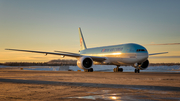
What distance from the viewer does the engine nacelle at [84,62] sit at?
89.9 ft

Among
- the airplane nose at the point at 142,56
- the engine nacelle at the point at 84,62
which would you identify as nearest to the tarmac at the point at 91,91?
the airplane nose at the point at 142,56

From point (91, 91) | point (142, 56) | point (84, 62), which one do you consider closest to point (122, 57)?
point (142, 56)

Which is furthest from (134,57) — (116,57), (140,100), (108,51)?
(140,100)

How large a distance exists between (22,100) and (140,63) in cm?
2101

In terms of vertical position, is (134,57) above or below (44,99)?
above

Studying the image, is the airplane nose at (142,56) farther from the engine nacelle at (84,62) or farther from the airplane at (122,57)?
the engine nacelle at (84,62)

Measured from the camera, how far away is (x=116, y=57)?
27453 millimetres

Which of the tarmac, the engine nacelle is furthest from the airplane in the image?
the tarmac

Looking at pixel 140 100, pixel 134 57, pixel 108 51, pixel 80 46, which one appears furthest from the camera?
pixel 80 46

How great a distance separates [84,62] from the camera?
97.1 ft

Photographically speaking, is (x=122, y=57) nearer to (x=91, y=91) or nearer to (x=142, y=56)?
(x=142, y=56)

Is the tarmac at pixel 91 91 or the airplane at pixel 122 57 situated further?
the airplane at pixel 122 57

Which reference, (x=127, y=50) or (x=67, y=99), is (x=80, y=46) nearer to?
(x=127, y=50)

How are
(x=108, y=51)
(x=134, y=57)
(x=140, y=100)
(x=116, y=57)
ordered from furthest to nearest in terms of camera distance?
(x=108, y=51)
(x=116, y=57)
(x=134, y=57)
(x=140, y=100)
